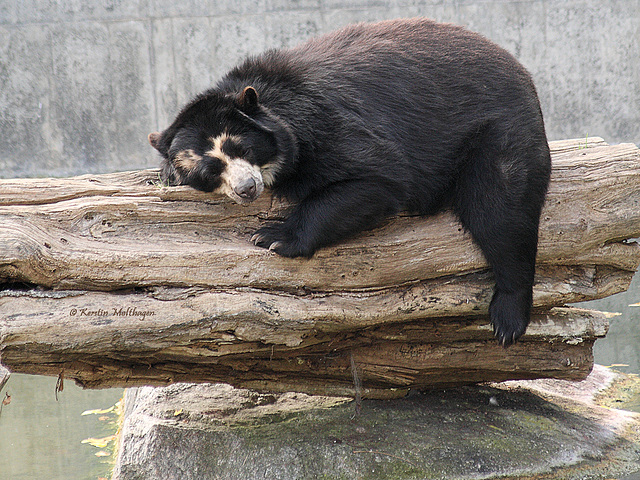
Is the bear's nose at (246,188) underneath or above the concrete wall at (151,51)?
above

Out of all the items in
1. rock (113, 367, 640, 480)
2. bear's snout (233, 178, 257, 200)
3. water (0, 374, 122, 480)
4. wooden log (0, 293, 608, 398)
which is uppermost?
bear's snout (233, 178, 257, 200)

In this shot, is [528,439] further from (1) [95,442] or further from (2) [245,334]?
(1) [95,442]

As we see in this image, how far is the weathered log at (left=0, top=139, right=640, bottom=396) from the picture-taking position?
2943mm

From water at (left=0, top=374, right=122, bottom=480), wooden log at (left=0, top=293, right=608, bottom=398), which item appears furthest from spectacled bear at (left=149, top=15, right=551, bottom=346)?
water at (left=0, top=374, right=122, bottom=480)

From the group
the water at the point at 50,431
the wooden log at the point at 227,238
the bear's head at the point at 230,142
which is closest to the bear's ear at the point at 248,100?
the bear's head at the point at 230,142

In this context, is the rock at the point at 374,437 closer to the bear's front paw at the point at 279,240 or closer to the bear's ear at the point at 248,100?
the bear's front paw at the point at 279,240

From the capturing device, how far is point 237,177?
128 inches

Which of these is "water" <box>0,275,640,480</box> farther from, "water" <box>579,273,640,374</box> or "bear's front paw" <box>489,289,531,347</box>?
"bear's front paw" <box>489,289,531,347</box>

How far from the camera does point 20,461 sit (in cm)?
409

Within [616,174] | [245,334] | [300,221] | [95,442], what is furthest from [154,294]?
[616,174]

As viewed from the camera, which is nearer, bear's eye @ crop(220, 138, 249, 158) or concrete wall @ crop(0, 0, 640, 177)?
bear's eye @ crop(220, 138, 249, 158)

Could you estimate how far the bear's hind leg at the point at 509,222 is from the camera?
3.28 metres

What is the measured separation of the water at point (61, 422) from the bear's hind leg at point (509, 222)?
2.07 m

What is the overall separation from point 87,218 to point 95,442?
1.76 m
